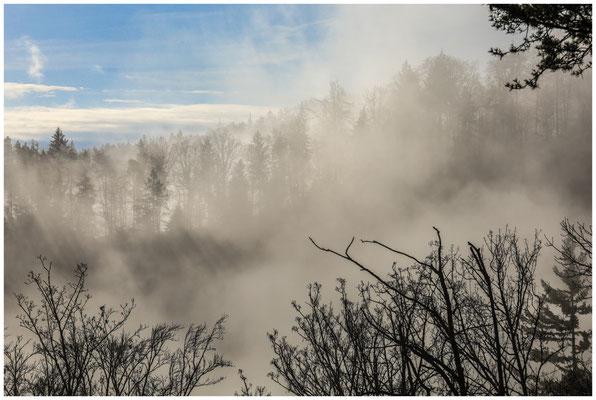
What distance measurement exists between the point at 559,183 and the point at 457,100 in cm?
1421

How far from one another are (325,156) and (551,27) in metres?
44.2

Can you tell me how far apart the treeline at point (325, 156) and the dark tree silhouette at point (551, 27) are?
135 feet

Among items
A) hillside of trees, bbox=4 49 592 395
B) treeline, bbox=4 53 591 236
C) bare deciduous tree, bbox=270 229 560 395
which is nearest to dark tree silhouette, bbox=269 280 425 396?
bare deciduous tree, bbox=270 229 560 395

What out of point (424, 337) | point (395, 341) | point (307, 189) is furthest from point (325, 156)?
point (395, 341)

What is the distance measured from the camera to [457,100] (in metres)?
47.6

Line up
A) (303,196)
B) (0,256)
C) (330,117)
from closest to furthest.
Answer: (0,256)
(330,117)
(303,196)

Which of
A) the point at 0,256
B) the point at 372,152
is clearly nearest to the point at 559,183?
the point at 372,152

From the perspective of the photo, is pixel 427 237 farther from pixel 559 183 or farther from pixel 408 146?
pixel 559 183

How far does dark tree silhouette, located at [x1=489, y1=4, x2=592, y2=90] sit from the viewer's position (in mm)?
6094

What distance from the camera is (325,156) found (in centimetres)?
5047

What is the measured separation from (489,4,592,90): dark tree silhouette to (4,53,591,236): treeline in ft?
135

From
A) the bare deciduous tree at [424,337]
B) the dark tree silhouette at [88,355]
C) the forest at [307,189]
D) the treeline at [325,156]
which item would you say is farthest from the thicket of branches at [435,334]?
the treeline at [325,156]

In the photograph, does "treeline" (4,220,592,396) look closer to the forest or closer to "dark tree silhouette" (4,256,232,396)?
"dark tree silhouette" (4,256,232,396)

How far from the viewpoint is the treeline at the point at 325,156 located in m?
47.6
